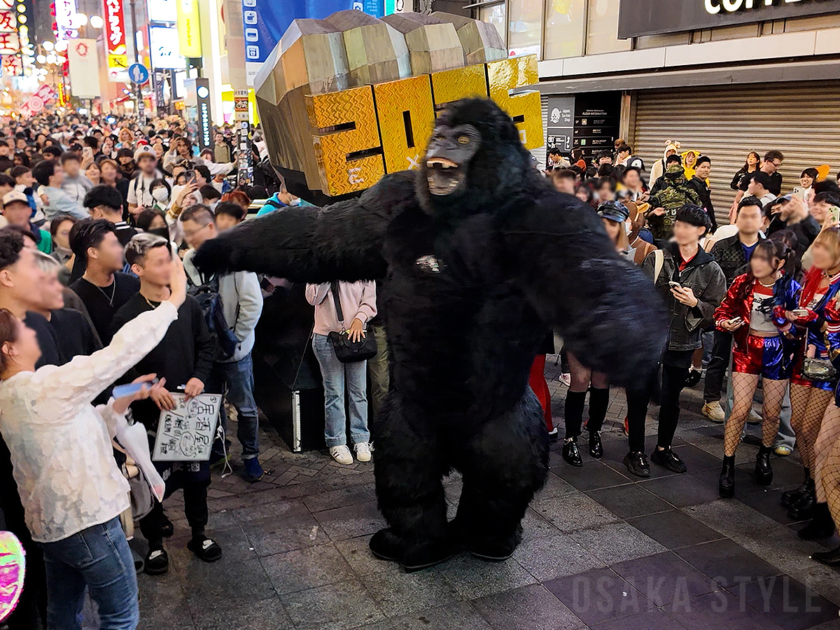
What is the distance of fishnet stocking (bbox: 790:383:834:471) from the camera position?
13.8 feet

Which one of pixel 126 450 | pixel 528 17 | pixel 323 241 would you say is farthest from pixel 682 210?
pixel 528 17

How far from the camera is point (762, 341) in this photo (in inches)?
177

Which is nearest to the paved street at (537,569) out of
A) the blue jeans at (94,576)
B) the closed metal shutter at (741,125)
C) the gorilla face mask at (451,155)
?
the blue jeans at (94,576)

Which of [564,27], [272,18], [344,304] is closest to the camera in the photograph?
[344,304]

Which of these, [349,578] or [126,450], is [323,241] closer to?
[126,450]

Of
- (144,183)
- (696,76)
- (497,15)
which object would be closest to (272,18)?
(144,183)

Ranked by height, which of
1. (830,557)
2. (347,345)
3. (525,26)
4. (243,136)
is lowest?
(830,557)

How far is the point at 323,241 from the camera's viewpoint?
2.99m

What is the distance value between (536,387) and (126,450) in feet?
9.68

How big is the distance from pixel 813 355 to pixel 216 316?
338 centimetres

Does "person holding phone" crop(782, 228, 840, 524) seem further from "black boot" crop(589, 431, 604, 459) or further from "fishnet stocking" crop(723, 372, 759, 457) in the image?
"black boot" crop(589, 431, 604, 459)

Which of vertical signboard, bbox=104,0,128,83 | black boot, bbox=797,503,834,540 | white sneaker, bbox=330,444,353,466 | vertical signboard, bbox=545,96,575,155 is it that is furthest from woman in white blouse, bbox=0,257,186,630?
vertical signboard, bbox=104,0,128,83

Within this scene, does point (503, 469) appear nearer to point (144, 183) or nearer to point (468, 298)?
point (468, 298)

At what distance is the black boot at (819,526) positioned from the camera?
4.02 metres
